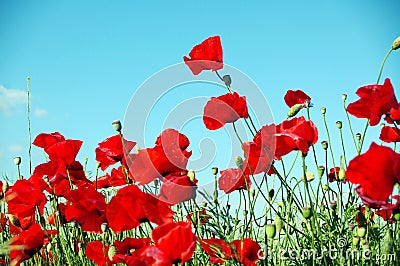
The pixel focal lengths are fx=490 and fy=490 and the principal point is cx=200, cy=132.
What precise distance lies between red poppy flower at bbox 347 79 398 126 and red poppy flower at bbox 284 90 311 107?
292 millimetres

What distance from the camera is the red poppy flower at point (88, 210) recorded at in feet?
5.33

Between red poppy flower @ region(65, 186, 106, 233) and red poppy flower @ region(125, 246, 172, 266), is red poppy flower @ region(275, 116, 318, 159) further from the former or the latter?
red poppy flower @ region(65, 186, 106, 233)

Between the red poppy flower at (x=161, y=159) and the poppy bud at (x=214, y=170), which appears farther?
the poppy bud at (x=214, y=170)

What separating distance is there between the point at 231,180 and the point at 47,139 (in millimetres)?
854

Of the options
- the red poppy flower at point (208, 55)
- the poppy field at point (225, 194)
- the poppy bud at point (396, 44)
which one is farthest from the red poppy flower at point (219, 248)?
the poppy bud at point (396, 44)

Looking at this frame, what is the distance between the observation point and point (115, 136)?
176cm

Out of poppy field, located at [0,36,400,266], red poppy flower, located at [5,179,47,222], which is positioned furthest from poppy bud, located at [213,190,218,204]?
red poppy flower, located at [5,179,47,222]

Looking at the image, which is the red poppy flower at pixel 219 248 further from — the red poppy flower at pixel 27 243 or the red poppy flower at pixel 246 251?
the red poppy flower at pixel 27 243

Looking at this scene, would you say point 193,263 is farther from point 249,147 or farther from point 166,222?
point 249,147

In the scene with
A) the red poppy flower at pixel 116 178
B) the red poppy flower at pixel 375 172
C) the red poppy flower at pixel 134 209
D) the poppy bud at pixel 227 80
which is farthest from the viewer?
the red poppy flower at pixel 116 178

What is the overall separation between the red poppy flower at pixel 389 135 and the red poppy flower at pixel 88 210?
1012mm

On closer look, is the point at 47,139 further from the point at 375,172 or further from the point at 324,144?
the point at 375,172

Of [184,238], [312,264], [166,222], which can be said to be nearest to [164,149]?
[166,222]

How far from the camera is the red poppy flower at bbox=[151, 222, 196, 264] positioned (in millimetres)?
1200
